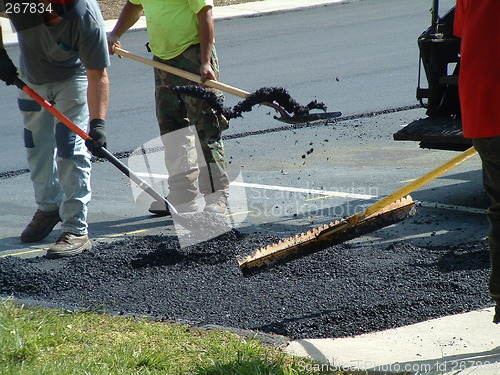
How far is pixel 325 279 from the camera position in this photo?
490 centimetres

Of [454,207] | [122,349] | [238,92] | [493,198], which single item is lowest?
[454,207]

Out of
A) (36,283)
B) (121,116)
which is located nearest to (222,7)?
(121,116)

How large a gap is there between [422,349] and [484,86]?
1247 mm

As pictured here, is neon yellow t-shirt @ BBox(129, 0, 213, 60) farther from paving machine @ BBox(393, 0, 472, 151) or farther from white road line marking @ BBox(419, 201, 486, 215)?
white road line marking @ BBox(419, 201, 486, 215)

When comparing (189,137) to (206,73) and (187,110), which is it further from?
(206,73)

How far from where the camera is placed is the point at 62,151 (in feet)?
19.0

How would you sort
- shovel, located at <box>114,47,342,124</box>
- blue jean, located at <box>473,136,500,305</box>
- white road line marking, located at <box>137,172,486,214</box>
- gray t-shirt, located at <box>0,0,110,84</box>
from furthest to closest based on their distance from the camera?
white road line marking, located at <box>137,172,486,214</box> < shovel, located at <box>114,47,342,124</box> < gray t-shirt, located at <box>0,0,110,84</box> < blue jean, located at <box>473,136,500,305</box>

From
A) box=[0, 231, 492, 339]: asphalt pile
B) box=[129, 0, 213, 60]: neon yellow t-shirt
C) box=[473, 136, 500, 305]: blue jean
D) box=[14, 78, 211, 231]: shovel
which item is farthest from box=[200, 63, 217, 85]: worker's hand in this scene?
box=[473, 136, 500, 305]: blue jean

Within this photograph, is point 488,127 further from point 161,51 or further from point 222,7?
point 222,7

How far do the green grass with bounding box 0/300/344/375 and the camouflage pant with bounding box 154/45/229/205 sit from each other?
2.31 meters

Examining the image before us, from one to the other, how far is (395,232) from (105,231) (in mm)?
2217

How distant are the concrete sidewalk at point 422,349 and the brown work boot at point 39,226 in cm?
282

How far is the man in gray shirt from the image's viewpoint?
5.50m

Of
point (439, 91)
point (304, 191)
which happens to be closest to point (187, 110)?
point (304, 191)
